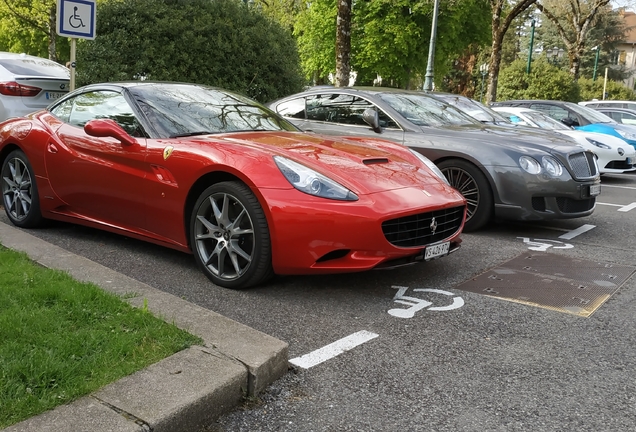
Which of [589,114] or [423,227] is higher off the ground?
[589,114]

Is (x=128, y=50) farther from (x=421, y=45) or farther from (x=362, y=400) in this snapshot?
(x=421, y=45)

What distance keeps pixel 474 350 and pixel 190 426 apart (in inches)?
65.5

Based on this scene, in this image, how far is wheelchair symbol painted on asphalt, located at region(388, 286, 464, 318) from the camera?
13.5ft

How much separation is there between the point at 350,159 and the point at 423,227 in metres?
0.70

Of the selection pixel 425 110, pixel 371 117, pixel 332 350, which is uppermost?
pixel 425 110

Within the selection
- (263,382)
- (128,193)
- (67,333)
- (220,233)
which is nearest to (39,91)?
(128,193)

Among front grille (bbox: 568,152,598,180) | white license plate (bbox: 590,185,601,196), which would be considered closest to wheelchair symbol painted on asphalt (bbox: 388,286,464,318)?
front grille (bbox: 568,152,598,180)

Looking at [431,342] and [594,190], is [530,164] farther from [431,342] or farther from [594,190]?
[431,342]

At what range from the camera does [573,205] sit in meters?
6.68

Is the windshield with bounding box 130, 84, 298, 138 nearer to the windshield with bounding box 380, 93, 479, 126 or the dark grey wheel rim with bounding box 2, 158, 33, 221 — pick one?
the dark grey wheel rim with bounding box 2, 158, 33, 221

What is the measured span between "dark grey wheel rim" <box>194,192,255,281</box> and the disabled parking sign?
4.77 meters

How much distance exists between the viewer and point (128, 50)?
428 inches

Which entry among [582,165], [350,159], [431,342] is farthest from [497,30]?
[431,342]

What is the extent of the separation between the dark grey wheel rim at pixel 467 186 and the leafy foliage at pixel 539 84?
22.6 metres
